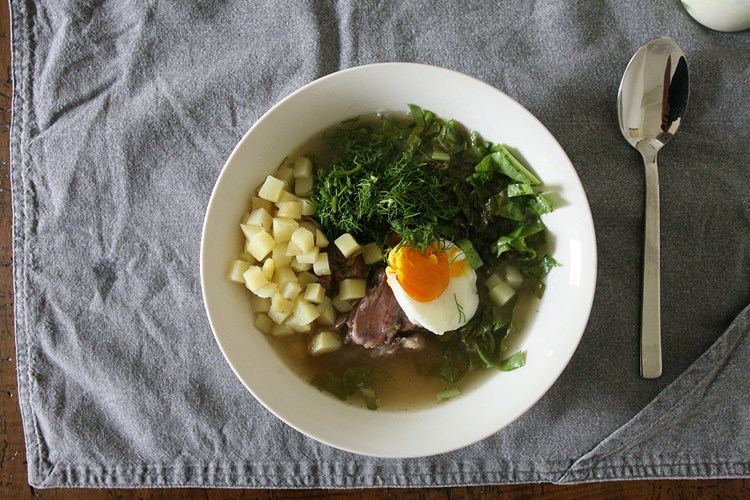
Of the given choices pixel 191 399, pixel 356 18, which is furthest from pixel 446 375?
pixel 356 18

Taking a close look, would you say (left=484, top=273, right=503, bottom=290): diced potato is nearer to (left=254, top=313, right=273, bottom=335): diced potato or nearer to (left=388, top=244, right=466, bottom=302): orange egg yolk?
(left=388, top=244, right=466, bottom=302): orange egg yolk

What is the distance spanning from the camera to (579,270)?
154 centimetres

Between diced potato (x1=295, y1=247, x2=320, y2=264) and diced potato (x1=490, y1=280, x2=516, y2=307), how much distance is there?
1.60 ft

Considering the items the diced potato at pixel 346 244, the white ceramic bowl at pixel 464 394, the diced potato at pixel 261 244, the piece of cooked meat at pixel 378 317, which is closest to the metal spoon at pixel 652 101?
the white ceramic bowl at pixel 464 394

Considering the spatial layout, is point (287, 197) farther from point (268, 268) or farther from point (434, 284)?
point (434, 284)

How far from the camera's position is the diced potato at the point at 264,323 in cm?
165

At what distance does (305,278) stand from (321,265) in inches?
2.6

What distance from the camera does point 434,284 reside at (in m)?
1.61

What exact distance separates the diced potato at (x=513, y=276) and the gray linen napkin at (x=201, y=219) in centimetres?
26

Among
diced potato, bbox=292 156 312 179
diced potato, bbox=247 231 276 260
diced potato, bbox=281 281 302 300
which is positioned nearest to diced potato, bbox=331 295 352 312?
diced potato, bbox=281 281 302 300

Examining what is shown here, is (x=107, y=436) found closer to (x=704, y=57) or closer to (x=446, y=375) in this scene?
(x=446, y=375)

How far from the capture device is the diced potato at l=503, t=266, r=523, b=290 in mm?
1684

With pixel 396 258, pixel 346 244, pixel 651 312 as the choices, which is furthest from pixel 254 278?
pixel 651 312

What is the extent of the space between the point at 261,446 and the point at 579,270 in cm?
98
